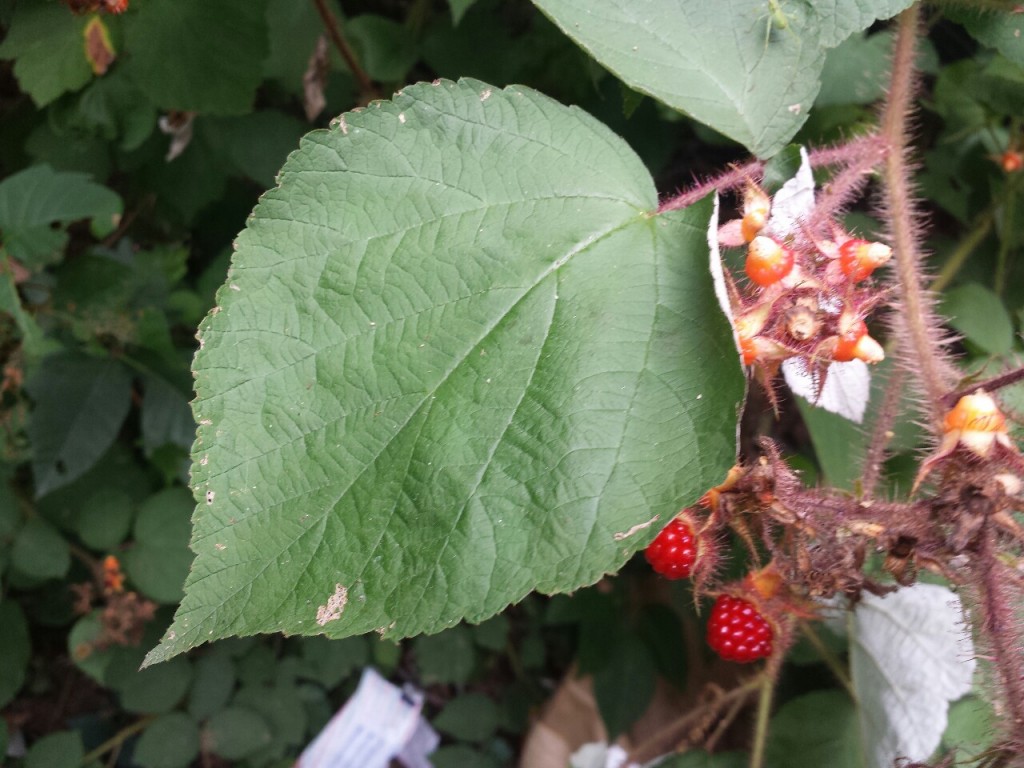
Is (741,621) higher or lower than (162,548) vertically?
higher

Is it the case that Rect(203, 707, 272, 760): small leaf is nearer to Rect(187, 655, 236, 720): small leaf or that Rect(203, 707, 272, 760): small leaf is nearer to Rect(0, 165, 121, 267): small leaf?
Rect(187, 655, 236, 720): small leaf

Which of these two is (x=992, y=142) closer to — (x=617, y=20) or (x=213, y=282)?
(x=617, y=20)

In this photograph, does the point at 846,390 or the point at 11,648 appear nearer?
the point at 846,390

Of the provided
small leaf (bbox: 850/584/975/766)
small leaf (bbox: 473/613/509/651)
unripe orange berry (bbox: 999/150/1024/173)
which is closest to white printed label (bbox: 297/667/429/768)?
small leaf (bbox: 473/613/509/651)

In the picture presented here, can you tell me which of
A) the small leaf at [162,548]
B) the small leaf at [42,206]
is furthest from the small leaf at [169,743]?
the small leaf at [42,206]

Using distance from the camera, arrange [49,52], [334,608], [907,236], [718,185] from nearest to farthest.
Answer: [334,608] → [718,185] → [907,236] → [49,52]

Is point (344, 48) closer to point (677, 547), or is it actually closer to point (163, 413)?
point (163, 413)

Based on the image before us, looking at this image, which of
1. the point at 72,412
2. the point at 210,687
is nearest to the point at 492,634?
the point at 210,687

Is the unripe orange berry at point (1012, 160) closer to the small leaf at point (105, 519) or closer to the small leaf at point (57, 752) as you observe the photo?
the small leaf at point (105, 519)

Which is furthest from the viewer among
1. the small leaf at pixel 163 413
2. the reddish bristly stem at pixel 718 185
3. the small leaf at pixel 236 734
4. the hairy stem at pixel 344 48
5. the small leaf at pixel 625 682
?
the small leaf at pixel 625 682
